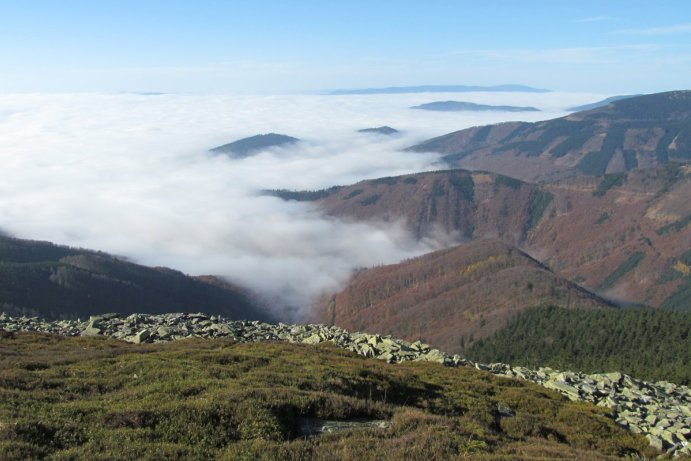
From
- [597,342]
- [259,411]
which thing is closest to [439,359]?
[259,411]

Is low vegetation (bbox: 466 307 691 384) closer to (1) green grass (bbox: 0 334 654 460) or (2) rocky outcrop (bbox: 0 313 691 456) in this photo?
(2) rocky outcrop (bbox: 0 313 691 456)

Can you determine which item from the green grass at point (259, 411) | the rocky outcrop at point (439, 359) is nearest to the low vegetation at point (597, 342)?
the rocky outcrop at point (439, 359)

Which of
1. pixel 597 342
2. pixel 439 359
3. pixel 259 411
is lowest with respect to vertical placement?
pixel 597 342

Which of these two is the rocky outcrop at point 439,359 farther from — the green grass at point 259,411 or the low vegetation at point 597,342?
the low vegetation at point 597,342

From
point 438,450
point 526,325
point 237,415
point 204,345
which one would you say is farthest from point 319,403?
point 526,325

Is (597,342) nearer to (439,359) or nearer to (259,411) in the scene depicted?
(439,359)

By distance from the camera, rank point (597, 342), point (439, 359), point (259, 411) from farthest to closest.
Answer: point (597, 342), point (439, 359), point (259, 411)

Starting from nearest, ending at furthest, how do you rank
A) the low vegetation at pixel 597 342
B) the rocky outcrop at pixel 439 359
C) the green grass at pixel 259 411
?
the green grass at pixel 259 411 → the rocky outcrop at pixel 439 359 → the low vegetation at pixel 597 342
